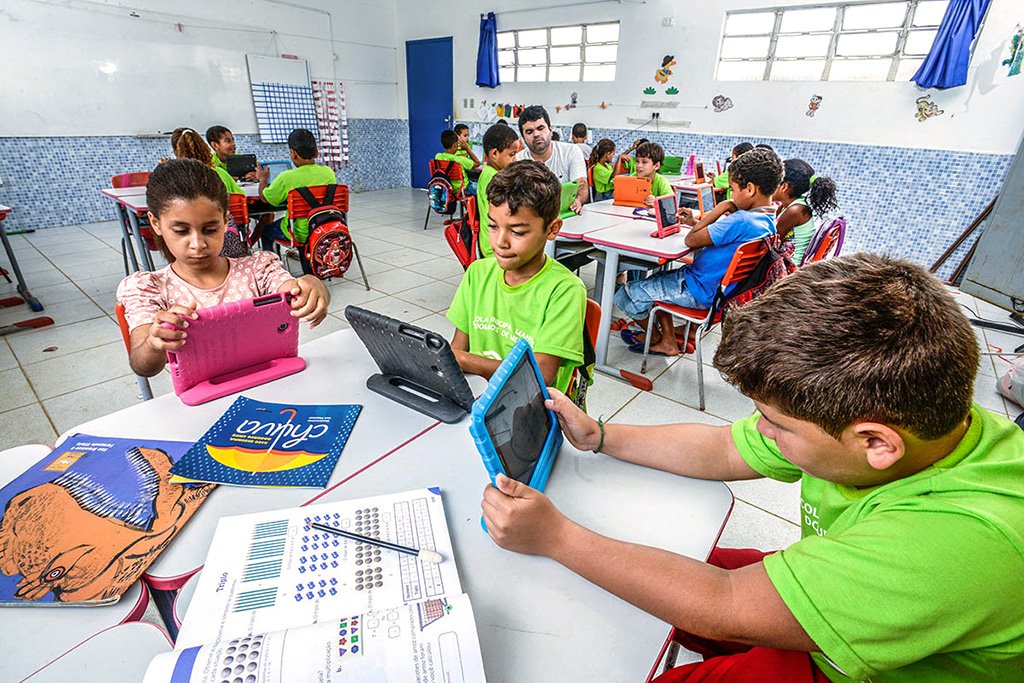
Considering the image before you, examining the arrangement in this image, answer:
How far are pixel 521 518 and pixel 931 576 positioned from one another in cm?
46

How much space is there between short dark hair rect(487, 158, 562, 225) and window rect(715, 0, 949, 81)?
5209mm

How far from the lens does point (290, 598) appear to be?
62cm

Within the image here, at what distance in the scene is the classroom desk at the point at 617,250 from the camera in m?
2.58

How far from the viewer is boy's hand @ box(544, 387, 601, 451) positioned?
919mm

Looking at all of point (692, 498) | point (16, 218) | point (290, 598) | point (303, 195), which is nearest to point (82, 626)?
point (290, 598)

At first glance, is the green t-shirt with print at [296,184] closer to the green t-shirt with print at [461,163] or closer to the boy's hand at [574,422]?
the green t-shirt with print at [461,163]

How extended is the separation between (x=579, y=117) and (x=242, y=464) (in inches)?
276

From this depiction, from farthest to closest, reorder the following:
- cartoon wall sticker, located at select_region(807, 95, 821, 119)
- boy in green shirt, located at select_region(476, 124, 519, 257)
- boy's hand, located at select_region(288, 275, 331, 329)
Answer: cartoon wall sticker, located at select_region(807, 95, 821, 119), boy in green shirt, located at select_region(476, 124, 519, 257), boy's hand, located at select_region(288, 275, 331, 329)

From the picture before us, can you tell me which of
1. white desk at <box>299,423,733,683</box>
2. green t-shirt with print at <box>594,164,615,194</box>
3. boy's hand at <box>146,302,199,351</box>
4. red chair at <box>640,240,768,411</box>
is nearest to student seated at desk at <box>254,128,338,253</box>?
red chair at <box>640,240,768,411</box>

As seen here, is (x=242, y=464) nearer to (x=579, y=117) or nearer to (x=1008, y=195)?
(x=1008, y=195)

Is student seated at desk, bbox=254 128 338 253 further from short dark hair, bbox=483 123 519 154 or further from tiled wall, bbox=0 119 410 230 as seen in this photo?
tiled wall, bbox=0 119 410 230

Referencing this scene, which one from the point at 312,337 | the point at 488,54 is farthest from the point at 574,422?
the point at 488,54

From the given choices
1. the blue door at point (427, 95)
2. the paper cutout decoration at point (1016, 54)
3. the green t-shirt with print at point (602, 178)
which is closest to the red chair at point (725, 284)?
the green t-shirt with print at point (602, 178)

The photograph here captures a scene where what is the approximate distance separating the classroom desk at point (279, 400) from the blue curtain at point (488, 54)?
7.32 m
